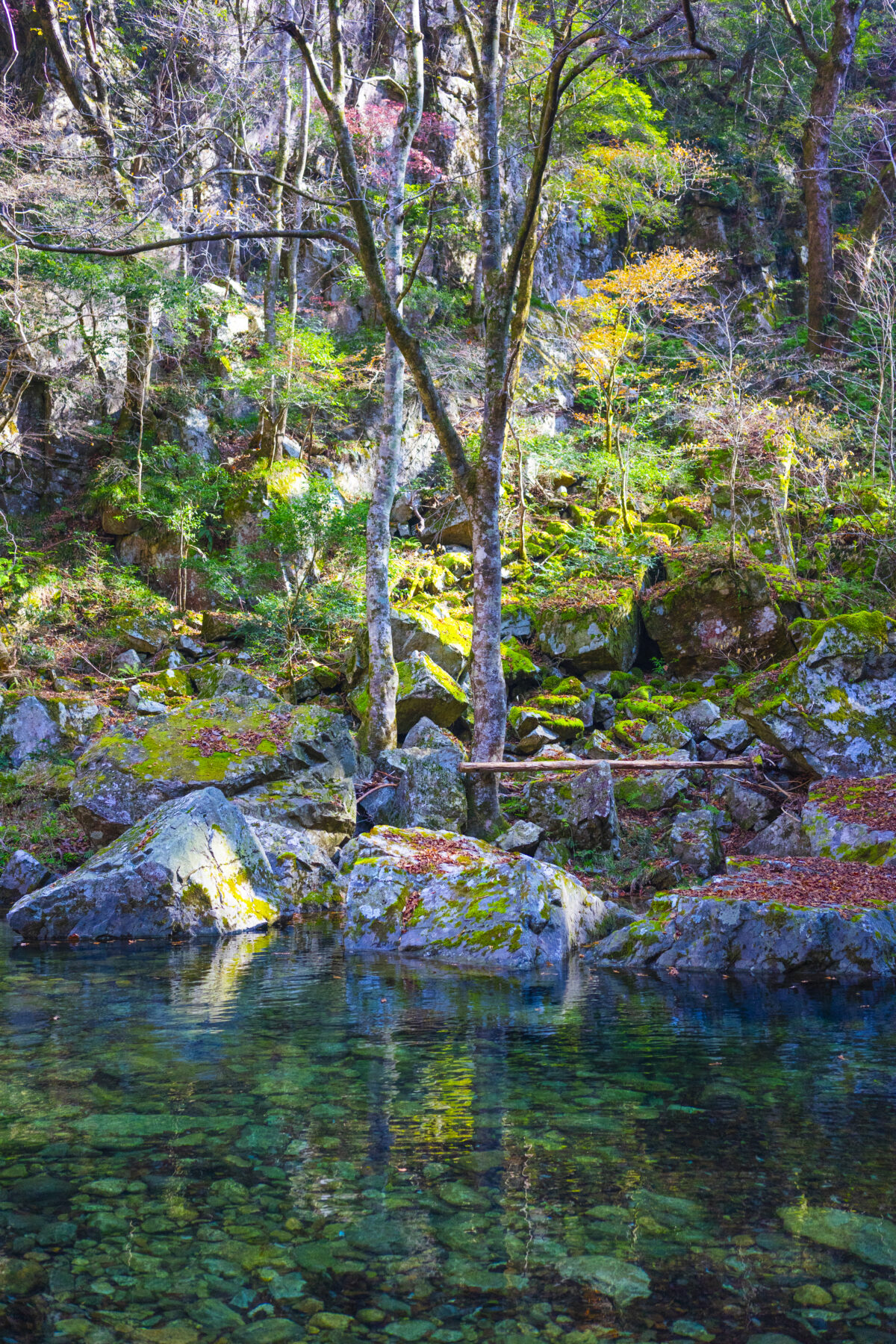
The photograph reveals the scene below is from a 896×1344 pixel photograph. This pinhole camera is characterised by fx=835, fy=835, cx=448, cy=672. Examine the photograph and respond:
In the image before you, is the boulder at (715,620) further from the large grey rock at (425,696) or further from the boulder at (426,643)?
the large grey rock at (425,696)

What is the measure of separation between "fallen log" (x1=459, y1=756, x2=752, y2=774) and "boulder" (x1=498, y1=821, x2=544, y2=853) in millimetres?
767

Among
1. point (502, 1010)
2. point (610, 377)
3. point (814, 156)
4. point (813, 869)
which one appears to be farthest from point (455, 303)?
point (502, 1010)

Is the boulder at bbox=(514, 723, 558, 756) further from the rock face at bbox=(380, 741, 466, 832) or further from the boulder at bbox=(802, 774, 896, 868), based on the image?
the boulder at bbox=(802, 774, 896, 868)

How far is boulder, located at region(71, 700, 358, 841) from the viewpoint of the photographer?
354 inches

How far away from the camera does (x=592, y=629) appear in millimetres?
15078

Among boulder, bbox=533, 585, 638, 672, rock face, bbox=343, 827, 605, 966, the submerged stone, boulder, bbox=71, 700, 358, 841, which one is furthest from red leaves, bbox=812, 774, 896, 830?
boulder, bbox=533, 585, 638, 672

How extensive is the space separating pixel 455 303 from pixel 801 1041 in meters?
22.7

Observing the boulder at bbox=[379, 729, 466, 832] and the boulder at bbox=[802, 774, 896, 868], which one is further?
the boulder at bbox=[379, 729, 466, 832]

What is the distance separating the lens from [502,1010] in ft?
15.1

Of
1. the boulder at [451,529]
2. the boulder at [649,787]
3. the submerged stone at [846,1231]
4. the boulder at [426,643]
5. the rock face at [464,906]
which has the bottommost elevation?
the rock face at [464,906]

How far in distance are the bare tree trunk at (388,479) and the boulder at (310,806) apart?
2.38 meters

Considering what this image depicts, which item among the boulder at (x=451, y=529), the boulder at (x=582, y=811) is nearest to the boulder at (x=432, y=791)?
the boulder at (x=582, y=811)

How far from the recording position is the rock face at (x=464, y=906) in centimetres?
619

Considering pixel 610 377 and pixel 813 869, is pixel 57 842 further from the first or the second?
pixel 610 377
